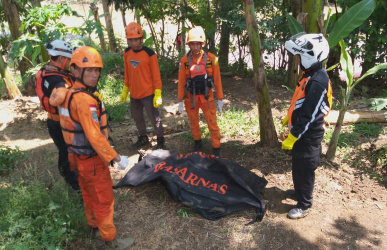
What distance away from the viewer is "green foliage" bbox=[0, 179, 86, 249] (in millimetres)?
2600

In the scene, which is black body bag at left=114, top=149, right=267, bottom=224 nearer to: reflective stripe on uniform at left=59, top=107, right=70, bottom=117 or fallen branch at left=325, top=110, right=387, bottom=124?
reflective stripe on uniform at left=59, top=107, right=70, bottom=117

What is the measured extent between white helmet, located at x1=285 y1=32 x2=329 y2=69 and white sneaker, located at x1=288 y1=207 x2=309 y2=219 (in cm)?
165

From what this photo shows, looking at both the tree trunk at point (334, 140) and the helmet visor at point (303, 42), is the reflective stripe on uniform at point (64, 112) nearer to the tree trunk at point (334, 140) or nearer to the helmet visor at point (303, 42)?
the helmet visor at point (303, 42)

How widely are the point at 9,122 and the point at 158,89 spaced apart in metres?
3.83

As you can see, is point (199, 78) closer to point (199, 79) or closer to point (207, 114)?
point (199, 79)

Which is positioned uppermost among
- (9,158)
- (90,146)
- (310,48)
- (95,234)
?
(310,48)

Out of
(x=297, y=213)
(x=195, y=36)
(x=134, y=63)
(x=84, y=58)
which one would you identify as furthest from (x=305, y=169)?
(x=134, y=63)

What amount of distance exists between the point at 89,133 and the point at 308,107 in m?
2.11

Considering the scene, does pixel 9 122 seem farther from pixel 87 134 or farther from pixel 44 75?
pixel 87 134

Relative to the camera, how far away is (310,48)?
2.84m

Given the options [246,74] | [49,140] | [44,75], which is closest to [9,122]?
[49,140]

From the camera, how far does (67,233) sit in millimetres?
2891

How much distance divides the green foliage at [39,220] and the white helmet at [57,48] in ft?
4.88

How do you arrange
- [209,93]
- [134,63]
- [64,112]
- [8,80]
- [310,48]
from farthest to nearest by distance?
[8,80]
[134,63]
[209,93]
[310,48]
[64,112]
